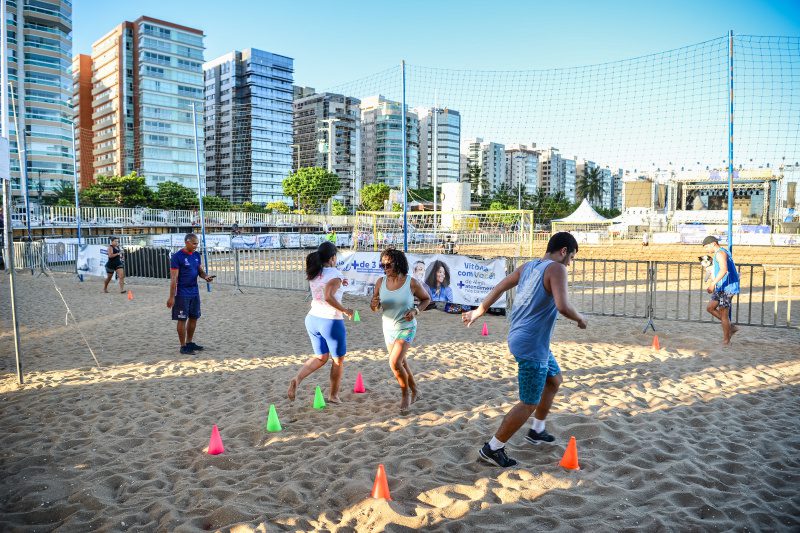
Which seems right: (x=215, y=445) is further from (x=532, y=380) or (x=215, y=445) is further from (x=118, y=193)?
(x=118, y=193)

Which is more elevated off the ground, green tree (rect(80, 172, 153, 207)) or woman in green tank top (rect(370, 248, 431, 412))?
green tree (rect(80, 172, 153, 207))

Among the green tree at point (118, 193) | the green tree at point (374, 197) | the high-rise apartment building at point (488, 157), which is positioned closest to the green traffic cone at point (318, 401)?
the green tree at point (118, 193)

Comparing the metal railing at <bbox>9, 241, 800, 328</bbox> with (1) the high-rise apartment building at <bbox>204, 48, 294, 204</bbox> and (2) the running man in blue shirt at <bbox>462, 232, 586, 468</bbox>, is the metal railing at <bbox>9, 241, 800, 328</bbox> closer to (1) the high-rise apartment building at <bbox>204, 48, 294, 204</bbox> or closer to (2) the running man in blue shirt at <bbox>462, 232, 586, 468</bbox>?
(2) the running man in blue shirt at <bbox>462, 232, 586, 468</bbox>

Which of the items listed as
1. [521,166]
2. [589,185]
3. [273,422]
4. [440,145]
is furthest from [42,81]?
[521,166]

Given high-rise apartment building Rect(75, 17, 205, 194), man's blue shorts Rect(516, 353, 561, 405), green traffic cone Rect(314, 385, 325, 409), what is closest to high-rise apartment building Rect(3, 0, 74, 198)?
high-rise apartment building Rect(75, 17, 205, 194)

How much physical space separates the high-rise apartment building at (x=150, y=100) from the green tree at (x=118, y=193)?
106 ft

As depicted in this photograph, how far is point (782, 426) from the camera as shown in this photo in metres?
4.63

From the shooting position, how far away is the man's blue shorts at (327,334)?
16.5ft

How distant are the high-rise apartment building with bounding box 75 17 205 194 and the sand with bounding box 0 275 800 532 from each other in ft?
279

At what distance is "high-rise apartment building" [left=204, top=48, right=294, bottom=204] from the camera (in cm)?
10456

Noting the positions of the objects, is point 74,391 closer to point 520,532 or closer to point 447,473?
point 447,473

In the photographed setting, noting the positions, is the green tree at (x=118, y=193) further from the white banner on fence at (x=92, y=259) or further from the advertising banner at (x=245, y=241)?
the white banner on fence at (x=92, y=259)

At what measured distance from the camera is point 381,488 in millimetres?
3389

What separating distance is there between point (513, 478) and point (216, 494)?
6.93ft
